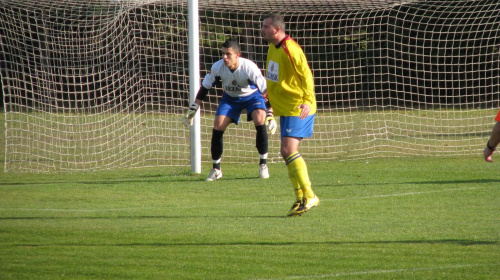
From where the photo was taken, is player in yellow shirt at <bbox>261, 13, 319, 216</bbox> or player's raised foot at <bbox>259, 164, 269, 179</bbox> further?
player's raised foot at <bbox>259, 164, 269, 179</bbox>

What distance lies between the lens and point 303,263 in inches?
221

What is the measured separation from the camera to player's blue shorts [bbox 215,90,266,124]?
11039 mm

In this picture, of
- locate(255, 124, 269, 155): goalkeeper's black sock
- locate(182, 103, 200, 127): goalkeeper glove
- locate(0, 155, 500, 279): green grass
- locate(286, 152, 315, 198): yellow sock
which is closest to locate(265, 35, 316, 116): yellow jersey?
locate(286, 152, 315, 198): yellow sock

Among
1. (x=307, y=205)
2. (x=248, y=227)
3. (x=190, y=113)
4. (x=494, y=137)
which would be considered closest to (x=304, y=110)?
(x=307, y=205)

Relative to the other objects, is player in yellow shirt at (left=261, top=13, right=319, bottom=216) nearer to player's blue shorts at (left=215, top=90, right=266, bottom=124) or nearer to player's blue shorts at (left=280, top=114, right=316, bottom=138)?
player's blue shorts at (left=280, top=114, right=316, bottom=138)

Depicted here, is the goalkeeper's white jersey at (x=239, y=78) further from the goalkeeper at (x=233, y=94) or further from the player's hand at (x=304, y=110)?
the player's hand at (x=304, y=110)

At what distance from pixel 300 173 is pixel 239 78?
3.43 meters

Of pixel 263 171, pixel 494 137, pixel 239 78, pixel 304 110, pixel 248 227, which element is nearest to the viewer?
pixel 494 137

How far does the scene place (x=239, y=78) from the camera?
10789 millimetres

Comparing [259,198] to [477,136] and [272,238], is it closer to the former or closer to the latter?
[272,238]

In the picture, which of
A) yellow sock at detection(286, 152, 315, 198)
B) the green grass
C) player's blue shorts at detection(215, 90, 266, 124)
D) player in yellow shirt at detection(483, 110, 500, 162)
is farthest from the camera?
player's blue shorts at detection(215, 90, 266, 124)

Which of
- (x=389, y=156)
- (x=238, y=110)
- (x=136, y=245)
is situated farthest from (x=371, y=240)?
(x=389, y=156)

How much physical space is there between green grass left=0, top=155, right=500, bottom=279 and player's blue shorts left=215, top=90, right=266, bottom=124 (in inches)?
42.3

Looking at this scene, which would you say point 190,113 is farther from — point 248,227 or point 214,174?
point 248,227
